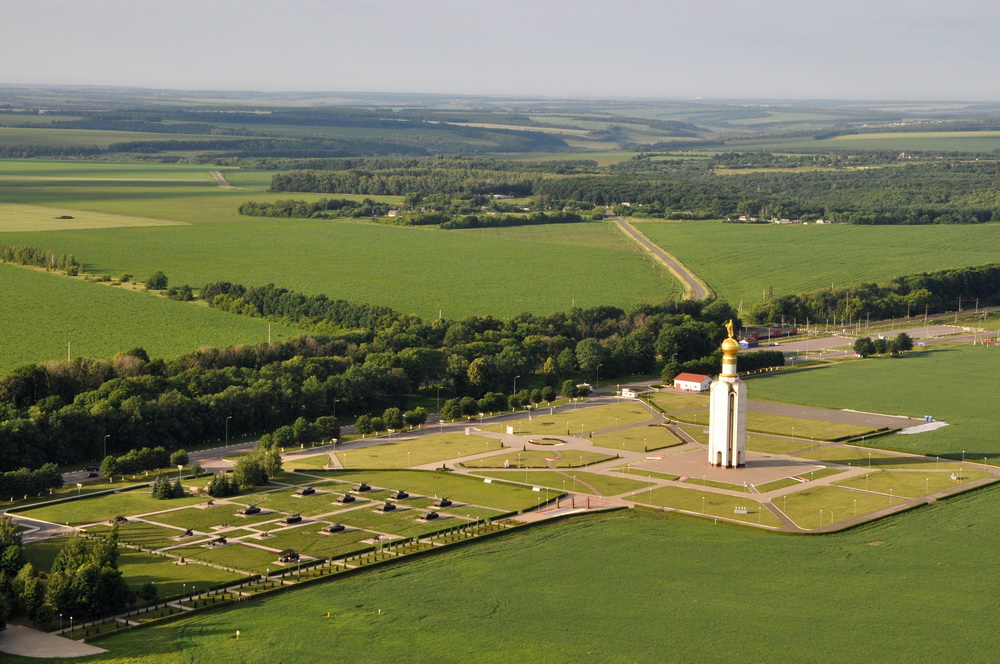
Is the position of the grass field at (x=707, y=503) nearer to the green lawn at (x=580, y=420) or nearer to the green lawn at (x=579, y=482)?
the green lawn at (x=579, y=482)

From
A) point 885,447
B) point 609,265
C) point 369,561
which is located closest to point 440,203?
point 609,265

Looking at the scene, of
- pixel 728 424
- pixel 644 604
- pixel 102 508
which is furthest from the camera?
pixel 728 424

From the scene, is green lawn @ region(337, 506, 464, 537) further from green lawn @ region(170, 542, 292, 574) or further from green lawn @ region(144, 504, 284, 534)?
green lawn @ region(170, 542, 292, 574)

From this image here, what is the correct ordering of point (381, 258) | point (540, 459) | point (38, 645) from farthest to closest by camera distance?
point (381, 258) → point (540, 459) → point (38, 645)

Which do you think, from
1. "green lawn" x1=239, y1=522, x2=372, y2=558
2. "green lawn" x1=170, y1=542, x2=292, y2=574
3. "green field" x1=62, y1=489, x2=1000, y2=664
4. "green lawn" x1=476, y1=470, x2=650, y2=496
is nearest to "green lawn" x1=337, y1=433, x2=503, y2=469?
"green lawn" x1=476, y1=470, x2=650, y2=496

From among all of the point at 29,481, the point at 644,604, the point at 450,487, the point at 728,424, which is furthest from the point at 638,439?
the point at 29,481

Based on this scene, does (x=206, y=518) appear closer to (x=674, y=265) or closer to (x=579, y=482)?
(x=579, y=482)
